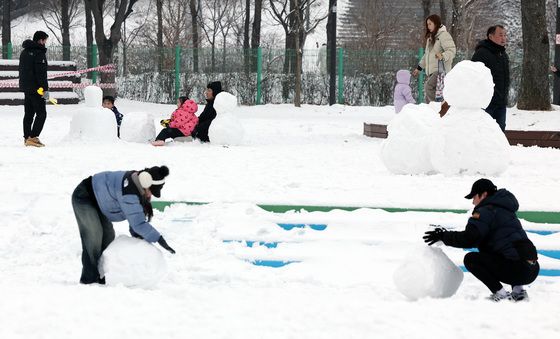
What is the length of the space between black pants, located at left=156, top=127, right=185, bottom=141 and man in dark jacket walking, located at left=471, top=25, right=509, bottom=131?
5.55 metres

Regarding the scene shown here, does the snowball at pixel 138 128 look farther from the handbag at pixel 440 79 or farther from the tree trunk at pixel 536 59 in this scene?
the tree trunk at pixel 536 59

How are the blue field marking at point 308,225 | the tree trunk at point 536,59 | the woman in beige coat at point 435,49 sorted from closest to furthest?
the blue field marking at point 308,225, the woman in beige coat at point 435,49, the tree trunk at point 536,59

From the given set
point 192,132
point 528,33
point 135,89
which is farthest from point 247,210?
point 135,89

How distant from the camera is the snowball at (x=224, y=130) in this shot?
50.4 feet

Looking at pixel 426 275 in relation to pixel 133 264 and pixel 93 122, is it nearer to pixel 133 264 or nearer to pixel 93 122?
pixel 133 264

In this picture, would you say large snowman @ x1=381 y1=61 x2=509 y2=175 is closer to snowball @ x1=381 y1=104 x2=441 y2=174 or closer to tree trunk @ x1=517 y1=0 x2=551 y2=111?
snowball @ x1=381 y1=104 x2=441 y2=174

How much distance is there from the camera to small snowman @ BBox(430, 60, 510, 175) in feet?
34.3

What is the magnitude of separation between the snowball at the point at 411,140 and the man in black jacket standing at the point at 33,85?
593cm

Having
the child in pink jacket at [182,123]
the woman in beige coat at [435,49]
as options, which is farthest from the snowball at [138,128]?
the woman in beige coat at [435,49]

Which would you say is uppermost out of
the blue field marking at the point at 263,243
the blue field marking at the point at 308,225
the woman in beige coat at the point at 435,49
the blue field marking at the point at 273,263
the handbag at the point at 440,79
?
the woman in beige coat at the point at 435,49

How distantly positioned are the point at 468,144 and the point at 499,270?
4.42 metres

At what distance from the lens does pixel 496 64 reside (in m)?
11.8

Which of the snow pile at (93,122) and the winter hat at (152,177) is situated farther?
the snow pile at (93,122)

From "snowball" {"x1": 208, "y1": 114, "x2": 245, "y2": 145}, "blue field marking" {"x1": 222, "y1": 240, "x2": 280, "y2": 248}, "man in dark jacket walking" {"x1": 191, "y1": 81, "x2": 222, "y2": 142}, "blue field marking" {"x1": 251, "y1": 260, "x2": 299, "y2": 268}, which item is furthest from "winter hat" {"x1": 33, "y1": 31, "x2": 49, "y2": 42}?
"blue field marking" {"x1": 251, "y1": 260, "x2": 299, "y2": 268}
